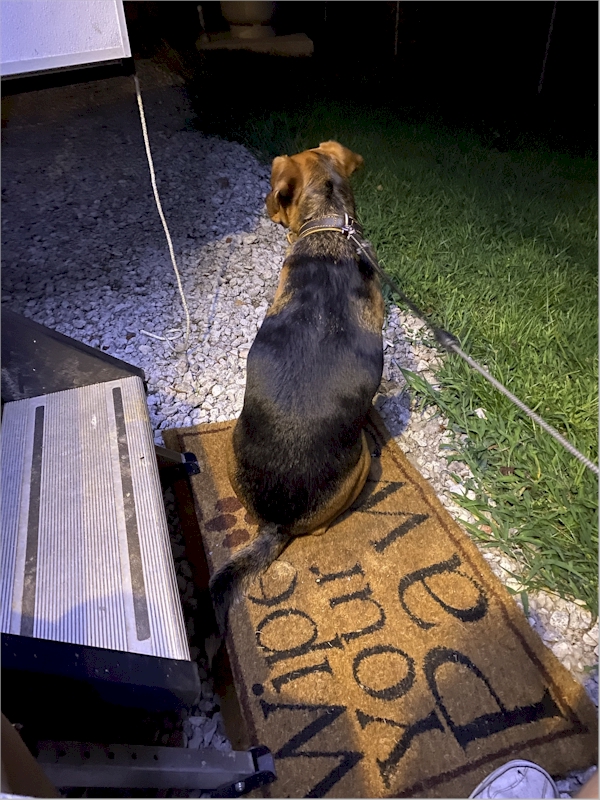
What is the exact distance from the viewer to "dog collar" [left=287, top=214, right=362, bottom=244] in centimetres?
241

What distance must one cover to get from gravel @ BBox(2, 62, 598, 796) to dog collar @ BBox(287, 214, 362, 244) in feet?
4.31

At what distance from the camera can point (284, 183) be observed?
8.43 ft

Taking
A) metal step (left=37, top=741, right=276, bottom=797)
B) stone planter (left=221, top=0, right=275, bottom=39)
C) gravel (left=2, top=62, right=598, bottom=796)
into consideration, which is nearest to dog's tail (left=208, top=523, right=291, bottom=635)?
gravel (left=2, top=62, right=598, bottom=796)

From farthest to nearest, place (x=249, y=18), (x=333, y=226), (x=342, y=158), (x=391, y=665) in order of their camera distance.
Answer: (x=249, y=18)
(x=342, y=158)
(x=333, y=226)
(x=391, y=665)

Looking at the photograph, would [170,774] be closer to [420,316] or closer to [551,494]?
[551,494]

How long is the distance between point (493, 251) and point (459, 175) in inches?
43.4

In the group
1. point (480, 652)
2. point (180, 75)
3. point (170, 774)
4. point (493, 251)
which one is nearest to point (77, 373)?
point (170, 774)

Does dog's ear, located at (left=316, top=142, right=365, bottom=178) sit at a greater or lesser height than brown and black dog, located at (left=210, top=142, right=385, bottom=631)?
greater

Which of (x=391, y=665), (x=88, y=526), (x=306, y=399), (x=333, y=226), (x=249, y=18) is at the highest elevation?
(x=249, y=18)

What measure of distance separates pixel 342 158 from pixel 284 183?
1.21ft

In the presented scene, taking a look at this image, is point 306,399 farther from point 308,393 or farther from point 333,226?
point 333,226

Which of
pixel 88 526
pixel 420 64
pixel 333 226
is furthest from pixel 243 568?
pixel 420 64

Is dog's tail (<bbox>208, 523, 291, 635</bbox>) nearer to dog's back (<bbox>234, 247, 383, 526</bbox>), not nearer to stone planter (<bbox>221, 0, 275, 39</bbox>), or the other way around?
dog's back (<bbox>234, 247, 383, 526</bbox>)

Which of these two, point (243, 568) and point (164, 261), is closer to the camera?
point (243, 568)
